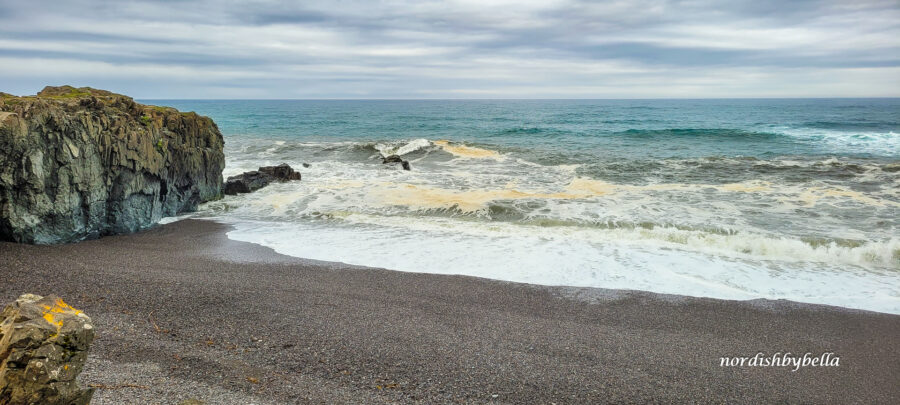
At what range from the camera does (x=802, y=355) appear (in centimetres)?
528

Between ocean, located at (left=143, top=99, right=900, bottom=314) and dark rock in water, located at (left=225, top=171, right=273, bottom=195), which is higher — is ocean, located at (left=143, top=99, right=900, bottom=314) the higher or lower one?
the lower one

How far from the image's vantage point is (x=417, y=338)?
17.1 ft

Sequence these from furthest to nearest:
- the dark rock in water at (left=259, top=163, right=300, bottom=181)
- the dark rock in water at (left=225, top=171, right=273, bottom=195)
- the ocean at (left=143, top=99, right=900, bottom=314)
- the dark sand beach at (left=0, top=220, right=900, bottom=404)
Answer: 1. the dark rock in water at (left=259, top=163, right=300, bottom=181)
2. the dark rock in water at (left=225, top=171, right=273, bottom=195)
3. the ocean at (left=143, top=99, right=900, bottom=314)
4. the dark sand beach at (left=0, top=220, right=900, bottom=404)

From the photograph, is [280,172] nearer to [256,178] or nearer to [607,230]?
[256,178]

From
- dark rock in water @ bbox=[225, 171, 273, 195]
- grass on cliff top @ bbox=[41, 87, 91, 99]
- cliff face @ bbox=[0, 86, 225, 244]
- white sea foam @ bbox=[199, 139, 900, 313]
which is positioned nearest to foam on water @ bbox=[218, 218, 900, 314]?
white sea foam @ bbox=[199, 139, 900, 313]

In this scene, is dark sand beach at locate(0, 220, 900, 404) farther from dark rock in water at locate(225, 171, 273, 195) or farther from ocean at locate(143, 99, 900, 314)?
dark rock in water at locate(225, 171, 273, 195)

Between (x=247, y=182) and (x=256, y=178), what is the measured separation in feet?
1.85

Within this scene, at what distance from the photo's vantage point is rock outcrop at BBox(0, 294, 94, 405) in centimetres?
249

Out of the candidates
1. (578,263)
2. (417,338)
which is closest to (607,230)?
(578,263)

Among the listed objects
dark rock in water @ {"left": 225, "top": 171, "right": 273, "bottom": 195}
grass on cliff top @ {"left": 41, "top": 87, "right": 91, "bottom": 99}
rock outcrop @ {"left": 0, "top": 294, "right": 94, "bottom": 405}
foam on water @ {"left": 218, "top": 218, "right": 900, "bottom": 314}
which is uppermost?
grass on cliff top @ {"left": 41, "top": 87, "right": 91, "bottom": 99}

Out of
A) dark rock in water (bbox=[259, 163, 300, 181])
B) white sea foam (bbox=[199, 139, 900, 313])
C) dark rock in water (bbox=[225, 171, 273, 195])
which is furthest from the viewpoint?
dark rock in water (bbox=[259, 163, 300, 181])

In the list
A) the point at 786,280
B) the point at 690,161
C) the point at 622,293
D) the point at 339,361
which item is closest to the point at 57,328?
the point at 339,361

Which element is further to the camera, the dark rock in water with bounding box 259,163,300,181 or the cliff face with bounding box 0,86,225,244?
the dark rock in water with bounding box 259,163,300,181

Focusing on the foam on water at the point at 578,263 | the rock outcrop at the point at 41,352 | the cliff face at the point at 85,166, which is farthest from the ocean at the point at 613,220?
the rock outcrop at the point at 41,352
